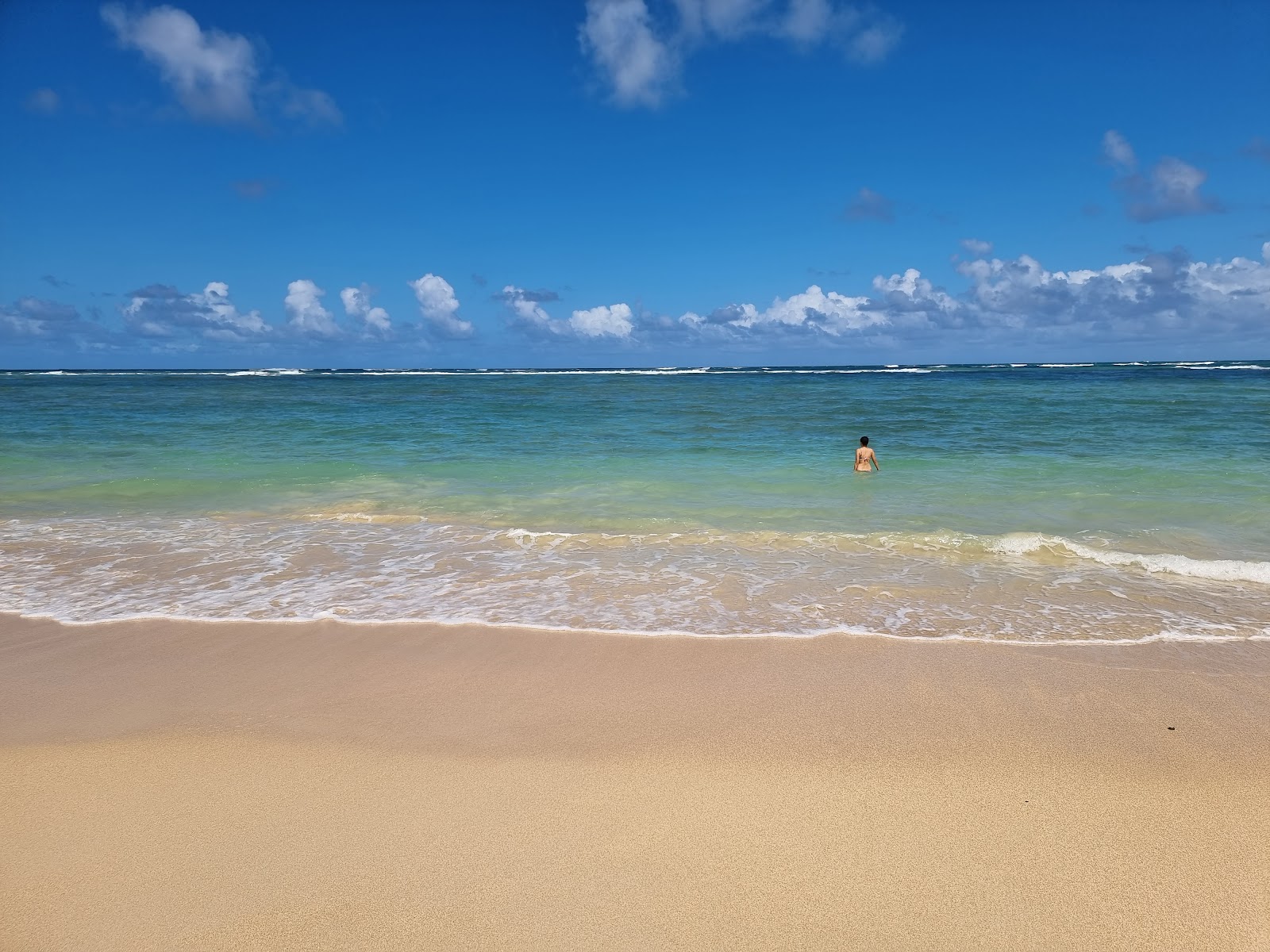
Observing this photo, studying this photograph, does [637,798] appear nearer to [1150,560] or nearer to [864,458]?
[1150,560]

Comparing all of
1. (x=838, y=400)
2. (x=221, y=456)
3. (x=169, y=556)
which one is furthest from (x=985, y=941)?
(x=838, y=400)

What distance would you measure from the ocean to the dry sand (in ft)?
2.91

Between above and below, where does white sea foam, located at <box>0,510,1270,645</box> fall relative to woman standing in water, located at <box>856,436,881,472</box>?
below

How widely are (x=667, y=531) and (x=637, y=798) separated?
5600mm

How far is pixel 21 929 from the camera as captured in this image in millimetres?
2510

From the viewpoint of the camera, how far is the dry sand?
253 centimetres

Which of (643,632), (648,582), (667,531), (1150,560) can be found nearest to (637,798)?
(643,632)

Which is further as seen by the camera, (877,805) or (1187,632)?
(1187,632)

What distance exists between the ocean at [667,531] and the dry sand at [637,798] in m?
0.89

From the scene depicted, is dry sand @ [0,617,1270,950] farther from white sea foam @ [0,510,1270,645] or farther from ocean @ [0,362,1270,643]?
ocean @ [0,362,1270,643]

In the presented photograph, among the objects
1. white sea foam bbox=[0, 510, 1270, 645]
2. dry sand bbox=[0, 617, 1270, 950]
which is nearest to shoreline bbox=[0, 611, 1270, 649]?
white sea foam bbox=[0, 510, 1270, 645]

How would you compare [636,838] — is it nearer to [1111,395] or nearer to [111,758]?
[111,758]

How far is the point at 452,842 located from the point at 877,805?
5.78 feet

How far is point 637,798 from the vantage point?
3.21 m
